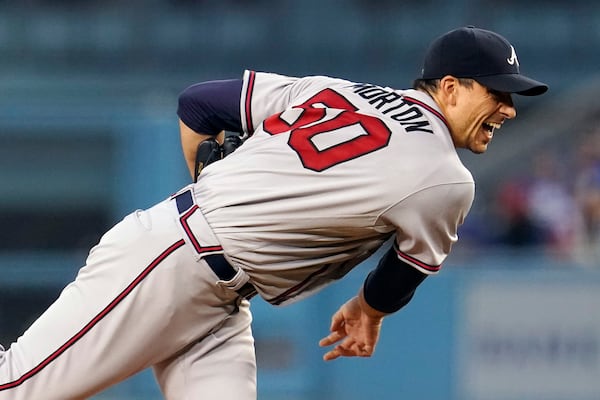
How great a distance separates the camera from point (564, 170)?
9.03m

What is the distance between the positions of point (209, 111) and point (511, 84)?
2.84 feet

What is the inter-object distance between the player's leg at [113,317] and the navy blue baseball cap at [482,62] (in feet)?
2.72

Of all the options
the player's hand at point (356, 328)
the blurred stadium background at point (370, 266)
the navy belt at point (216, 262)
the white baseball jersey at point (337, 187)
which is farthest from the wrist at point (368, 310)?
the blurred stadium background at point (370, 266)

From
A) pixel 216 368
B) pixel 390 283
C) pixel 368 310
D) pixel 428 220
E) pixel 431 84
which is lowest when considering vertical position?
pixel 216 368

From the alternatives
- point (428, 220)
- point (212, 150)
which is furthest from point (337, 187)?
point (212, 150)

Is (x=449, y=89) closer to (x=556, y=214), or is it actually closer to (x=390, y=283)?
(x=390, y=283)

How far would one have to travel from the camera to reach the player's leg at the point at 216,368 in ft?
10.8

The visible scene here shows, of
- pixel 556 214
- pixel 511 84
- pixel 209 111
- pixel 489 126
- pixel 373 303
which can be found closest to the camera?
pixel 511 84

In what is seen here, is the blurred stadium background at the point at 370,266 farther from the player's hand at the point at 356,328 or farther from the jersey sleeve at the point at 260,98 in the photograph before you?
the jersey sleeve at the point at 260,98

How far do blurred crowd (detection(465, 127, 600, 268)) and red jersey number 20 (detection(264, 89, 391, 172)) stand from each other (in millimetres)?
4744

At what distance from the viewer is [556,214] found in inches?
312

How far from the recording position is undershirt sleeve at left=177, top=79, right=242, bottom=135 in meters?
3.38

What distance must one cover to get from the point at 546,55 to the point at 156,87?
12.0 ft

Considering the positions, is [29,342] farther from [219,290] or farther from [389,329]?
[389,329]
